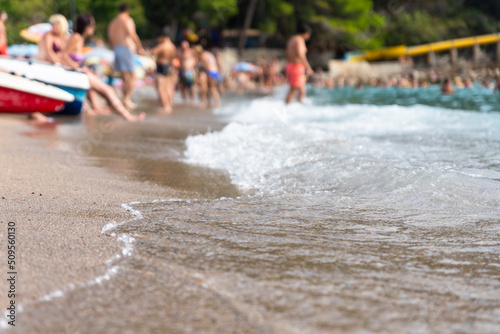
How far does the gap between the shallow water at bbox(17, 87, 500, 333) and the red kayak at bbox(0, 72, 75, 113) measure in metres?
2.45

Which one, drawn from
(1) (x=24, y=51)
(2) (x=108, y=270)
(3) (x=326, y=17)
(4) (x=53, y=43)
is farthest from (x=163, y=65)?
(3) (x=326, y=17)

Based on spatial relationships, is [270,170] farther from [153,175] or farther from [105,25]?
[105,25]

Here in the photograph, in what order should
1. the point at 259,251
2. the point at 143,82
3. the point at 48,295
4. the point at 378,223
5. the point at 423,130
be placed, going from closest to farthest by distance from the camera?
the point at 48,295 < the point at 259,251 < the point at 378,223 < the point at 423,130 < the point at 143,82

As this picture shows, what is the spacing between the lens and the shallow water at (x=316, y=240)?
1.82m

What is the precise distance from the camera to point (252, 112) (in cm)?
1078

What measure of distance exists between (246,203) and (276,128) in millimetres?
3247

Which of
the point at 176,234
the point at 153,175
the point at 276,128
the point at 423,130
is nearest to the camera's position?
the point at 176,234

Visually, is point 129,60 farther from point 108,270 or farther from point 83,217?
point 108,270

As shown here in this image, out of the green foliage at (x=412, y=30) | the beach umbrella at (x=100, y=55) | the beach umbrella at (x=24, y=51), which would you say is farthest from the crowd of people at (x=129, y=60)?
the green foliage at (x=412, y=30)

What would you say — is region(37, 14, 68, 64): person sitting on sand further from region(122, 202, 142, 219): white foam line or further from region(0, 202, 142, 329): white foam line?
region(0, 202, 142, 329): white foam line

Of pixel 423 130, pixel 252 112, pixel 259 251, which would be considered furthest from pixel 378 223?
pixel 252 112

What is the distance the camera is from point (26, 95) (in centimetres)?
736

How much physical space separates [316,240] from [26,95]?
5872 millimetres

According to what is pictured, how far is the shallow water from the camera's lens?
182 centimetres
